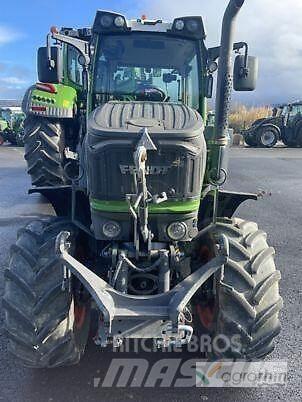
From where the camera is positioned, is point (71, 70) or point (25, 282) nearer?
point (25, 282)

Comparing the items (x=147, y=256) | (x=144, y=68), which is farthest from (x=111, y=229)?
(x=144, y=68)

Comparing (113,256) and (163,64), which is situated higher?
(163,64)

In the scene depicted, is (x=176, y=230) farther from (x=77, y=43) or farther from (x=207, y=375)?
(x=77, y=43)

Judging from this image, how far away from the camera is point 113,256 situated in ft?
10.0

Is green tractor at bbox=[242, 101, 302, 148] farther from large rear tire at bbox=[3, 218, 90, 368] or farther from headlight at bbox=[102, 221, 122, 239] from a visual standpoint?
large rear tire at bbox=[3, 218, 90, 368]

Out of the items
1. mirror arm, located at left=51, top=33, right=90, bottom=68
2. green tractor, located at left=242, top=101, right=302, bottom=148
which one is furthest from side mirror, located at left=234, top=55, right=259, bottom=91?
green tractor, located at left=242, top=101, right=302, bottom=148

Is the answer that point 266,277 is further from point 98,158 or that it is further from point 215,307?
point 98,158

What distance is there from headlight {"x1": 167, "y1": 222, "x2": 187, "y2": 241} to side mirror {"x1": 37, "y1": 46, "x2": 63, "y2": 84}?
2.67 meters

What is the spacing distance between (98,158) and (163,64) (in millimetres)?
1934

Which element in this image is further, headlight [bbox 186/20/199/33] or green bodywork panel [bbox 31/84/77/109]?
green bodywork panel [bbox 31/84/77/109]

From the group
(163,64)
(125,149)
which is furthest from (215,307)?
(163,64)

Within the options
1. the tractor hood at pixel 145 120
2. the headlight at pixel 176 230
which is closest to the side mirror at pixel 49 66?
the tractor hood at pixel 145 120

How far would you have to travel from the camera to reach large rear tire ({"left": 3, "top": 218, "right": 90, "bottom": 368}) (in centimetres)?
291

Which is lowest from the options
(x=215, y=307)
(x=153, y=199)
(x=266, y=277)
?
(x=215, y=307)
